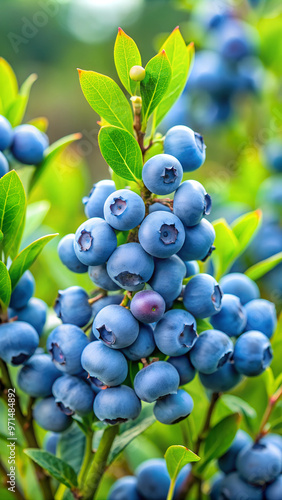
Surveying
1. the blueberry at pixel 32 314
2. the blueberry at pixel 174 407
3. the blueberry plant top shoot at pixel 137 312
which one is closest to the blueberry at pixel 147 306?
the blueberry plant top shoot at pixel 137 312

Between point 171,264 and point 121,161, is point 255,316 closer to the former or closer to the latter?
point 171,264

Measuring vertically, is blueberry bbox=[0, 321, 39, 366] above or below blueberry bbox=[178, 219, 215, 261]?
below

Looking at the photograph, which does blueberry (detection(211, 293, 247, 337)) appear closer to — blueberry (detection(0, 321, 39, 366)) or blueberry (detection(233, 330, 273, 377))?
blueberry (detection(233, 330, 273, 377))

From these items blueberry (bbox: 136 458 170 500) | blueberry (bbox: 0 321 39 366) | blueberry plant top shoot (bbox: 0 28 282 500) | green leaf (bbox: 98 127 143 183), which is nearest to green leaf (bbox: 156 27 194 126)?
blueberry plant top shoot (bbox: 0 28 282 500)

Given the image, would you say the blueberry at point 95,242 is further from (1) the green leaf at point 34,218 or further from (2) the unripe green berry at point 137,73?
(1) the green leaf at point 34,218

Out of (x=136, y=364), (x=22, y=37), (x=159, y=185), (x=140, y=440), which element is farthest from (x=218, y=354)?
(x=22, y=37)

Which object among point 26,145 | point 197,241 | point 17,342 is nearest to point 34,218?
point 26,145
